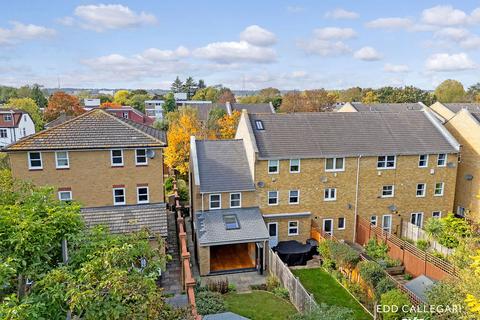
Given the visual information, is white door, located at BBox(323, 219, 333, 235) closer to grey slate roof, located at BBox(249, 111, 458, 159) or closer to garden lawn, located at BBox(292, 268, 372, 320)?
garden lawn, located at BBox(292, 268, 372, 320)

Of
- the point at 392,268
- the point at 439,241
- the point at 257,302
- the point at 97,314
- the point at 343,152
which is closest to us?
the point at 97,314

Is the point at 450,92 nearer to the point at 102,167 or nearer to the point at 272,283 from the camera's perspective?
the point at 272,283

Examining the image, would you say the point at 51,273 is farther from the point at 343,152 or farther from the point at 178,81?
the point at 178,81

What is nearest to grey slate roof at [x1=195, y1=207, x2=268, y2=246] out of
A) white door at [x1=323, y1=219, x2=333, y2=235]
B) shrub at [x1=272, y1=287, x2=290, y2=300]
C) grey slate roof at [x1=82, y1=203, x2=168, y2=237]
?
grey slate roof at [x1=82, y1=203, x2=168, y2=237]

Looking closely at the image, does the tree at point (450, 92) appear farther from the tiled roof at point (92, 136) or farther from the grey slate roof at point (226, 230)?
the tiled roof at point (92, 136)

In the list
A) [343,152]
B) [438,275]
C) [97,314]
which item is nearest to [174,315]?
[97,314]

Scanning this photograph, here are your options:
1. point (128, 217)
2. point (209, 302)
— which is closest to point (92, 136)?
point (128, 217)
